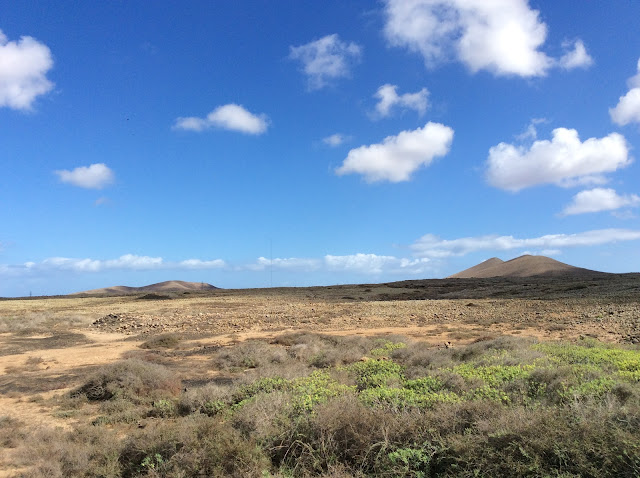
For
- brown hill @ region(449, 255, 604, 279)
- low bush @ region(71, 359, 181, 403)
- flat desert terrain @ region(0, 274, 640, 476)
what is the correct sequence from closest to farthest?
low bush @ region(71, 359, 181, 403), flat desert terrain @ region(0, 274, 640, 476), brown hill @ region(449, 255, 604, 279)

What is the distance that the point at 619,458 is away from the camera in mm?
3791

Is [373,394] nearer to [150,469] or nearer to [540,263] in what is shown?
[150,469]

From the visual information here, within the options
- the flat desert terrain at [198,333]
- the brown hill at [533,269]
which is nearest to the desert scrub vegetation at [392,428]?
the flat desert terrain at [198,333]

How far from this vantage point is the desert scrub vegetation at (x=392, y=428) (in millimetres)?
4207

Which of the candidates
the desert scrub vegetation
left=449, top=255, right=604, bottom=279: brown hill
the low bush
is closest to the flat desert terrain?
the low bush

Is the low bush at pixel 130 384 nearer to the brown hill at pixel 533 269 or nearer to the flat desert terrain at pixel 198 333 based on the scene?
the flat desert terrain at pixel 198 333

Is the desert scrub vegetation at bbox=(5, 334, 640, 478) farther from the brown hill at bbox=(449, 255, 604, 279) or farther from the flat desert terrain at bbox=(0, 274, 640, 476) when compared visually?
the brown hill at bbox=(449, 255, 604, 279)

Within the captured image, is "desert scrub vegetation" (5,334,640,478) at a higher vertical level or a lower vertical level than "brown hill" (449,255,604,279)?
lower

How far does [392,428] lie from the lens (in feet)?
16.7

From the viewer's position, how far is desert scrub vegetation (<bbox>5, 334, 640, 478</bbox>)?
13.8 feet

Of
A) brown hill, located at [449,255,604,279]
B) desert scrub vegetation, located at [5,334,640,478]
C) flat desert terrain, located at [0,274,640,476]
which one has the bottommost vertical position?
flat desert terrain, located at [0,274,640,476]

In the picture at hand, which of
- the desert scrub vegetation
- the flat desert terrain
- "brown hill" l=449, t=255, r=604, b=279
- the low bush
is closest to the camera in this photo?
the desert scrub vegetation

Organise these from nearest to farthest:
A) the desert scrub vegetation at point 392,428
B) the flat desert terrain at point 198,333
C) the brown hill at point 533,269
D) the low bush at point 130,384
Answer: the desert scrub vegetation at point 392,428 < the low bush at point 130,384 < the flat desert terrain at point 198,333 < the brown hill at point 533,269

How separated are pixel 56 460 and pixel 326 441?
3968 millimetres
